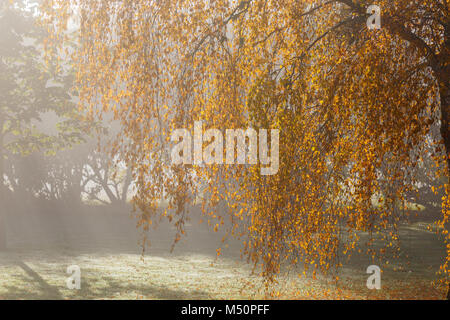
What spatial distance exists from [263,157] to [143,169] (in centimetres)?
149

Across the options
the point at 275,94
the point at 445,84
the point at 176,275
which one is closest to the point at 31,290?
the point at 176,275

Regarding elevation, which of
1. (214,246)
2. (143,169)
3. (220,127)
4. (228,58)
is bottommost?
(214,246)

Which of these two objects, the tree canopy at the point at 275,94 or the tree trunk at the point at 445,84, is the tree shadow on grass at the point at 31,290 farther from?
the tree trunk at the point at 445,84

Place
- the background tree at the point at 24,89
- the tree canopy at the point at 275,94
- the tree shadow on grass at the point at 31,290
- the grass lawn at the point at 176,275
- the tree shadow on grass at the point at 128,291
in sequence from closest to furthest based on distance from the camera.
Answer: the tree canopy at the point at 275,94
the tree shadow on grass at the point at 31,290
the tree shadow on grass at the point at 128,291
the grass lawn at the point at 176,275
the background tree at the point at 24,89

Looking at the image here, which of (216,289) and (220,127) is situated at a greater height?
(220,127)

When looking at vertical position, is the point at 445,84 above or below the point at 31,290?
above

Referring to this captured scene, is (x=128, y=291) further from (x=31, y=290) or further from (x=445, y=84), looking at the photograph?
(x=445, y=84)

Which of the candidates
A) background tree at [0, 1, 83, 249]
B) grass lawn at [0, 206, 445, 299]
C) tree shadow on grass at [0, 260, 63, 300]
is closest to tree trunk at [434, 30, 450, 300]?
grass lawn at [0, 206, 445, 299]

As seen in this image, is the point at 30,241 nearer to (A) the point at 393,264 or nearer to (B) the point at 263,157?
(A) the point at 393,264

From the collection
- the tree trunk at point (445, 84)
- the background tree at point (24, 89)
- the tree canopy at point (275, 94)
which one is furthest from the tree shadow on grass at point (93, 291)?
the background tree at point (24, 89)

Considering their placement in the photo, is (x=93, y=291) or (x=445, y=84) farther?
(x=93, y=291)

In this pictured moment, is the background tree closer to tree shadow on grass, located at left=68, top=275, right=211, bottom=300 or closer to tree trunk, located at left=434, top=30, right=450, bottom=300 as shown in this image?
tree shadow on grass, located at left=68, top=275, right=211, bottom=300
